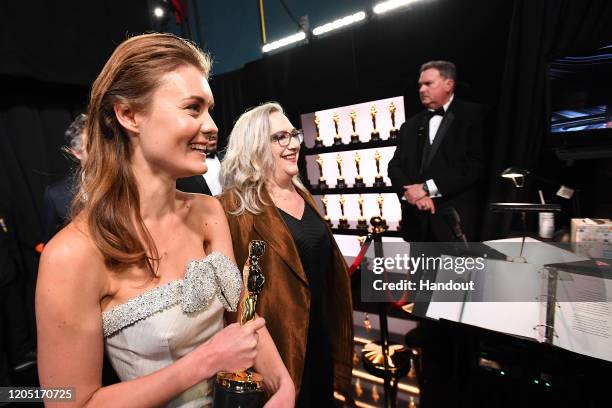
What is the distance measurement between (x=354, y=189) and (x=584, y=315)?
10.2 ft

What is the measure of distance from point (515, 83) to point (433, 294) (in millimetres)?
2190

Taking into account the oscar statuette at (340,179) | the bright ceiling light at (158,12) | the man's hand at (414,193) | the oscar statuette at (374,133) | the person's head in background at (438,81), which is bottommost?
the man's hand at (414,193)

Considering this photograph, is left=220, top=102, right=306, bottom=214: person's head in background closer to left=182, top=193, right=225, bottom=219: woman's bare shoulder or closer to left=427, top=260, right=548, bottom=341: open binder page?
left=182, top=193, right=225, bottom=219: woman's bare shoulder

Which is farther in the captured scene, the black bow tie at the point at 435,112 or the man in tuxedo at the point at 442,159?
the black bow tie at the point at 435,112

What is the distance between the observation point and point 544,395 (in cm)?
150

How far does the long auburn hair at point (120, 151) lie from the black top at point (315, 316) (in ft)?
3.36

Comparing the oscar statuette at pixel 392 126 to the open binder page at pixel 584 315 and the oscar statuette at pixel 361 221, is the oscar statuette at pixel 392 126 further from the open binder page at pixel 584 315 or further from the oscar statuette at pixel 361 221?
the open binder page at pixel 584 315

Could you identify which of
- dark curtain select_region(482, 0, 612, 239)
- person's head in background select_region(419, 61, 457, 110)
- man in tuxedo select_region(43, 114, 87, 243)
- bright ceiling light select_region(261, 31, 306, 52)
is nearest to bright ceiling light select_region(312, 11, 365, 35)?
bright ceiling light select_region(261, 31, 306, 52)

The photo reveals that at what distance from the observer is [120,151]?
1082mm

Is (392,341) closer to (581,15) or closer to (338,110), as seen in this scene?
(338,110)

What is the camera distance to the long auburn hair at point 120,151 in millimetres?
1002

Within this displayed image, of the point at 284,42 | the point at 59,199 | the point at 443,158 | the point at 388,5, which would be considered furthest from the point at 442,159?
the point at 59,199

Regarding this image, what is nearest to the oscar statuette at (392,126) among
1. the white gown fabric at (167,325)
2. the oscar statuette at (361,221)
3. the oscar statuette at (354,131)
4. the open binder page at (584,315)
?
the oscar statuette at (354,131)
